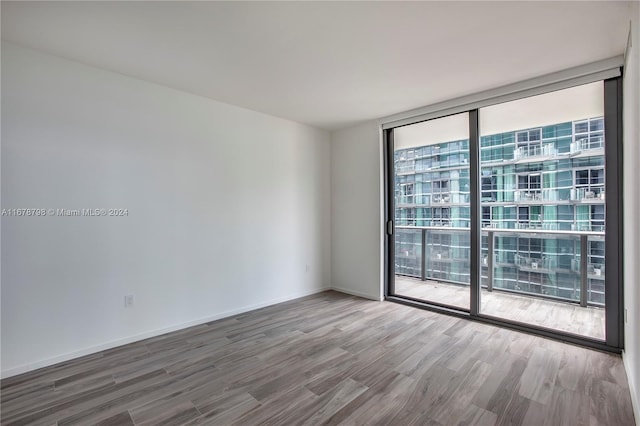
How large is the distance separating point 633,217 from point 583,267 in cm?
178

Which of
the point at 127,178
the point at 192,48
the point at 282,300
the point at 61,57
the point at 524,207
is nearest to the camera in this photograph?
the point at 192,48

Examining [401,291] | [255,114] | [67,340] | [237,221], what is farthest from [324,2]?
[401,291]

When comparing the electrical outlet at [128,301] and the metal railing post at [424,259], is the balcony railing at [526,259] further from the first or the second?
the electrical outlet at [128,301]

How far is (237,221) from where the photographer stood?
3.81m

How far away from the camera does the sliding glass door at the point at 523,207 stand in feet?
9.47

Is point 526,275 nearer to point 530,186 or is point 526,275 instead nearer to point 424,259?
point 530,186

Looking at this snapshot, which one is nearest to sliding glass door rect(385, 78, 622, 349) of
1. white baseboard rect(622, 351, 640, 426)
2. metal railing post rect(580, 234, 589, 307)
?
metal railing post rect(580, 234, 589, 307)

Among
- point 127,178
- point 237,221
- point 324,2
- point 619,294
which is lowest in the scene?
point 619,294

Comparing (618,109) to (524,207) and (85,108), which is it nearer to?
(524,207)

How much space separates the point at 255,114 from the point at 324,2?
7.58ft

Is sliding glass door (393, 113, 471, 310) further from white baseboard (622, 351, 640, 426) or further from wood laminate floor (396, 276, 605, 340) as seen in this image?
white baseboard (622, 351, 640, 426)

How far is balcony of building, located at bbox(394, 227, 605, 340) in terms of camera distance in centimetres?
331

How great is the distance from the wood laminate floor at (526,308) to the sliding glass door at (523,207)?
0.04ft

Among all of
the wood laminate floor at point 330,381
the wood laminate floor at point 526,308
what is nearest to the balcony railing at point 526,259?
the wood laminate floor at point 526,308
